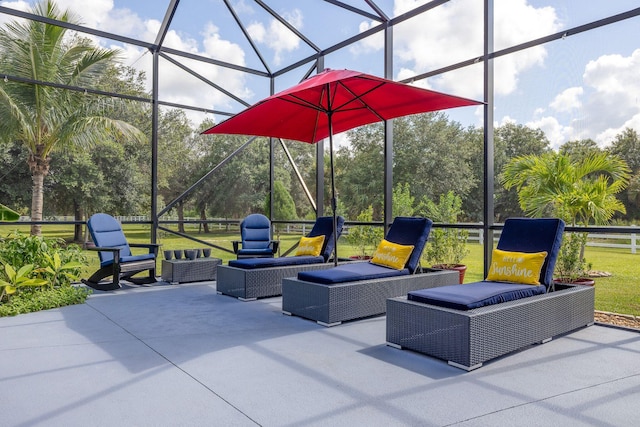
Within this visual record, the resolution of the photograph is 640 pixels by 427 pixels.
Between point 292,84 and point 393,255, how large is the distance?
611 centimetres

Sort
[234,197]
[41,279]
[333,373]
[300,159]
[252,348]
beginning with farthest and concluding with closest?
[300,159] → [234,197] → [41,279] → [252,348] → [333,373]

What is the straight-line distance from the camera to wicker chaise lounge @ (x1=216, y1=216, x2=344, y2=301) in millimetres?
5543

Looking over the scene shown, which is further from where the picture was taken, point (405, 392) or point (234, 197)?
point (234, 197)

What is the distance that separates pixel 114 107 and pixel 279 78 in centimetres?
316

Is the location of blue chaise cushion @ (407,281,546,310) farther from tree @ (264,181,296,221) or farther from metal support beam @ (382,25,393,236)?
tree @ (264,181,296,221)

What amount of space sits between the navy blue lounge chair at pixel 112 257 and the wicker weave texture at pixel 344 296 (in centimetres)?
250

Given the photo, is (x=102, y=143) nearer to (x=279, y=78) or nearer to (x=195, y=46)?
(x=279, y=78)

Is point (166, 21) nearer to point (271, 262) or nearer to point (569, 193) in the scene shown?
point (271, 262)

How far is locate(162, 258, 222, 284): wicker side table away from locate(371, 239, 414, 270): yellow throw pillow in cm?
290

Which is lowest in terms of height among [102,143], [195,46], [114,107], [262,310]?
[262,310]

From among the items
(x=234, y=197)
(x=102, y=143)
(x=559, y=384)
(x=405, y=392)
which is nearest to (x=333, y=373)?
(x=405, y=392)

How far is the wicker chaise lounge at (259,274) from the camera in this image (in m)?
5.54

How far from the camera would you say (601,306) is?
8.27m

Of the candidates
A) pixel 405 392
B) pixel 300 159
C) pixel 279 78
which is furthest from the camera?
pixel 300 159
